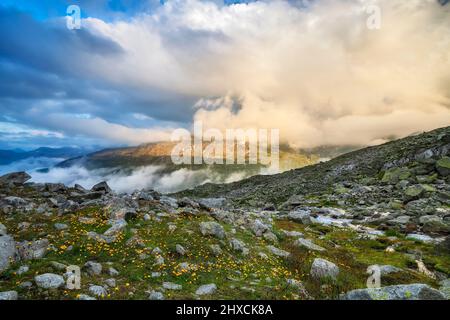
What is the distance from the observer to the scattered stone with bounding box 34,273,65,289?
40.8 ft

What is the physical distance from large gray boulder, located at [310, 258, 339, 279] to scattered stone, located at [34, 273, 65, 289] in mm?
12507

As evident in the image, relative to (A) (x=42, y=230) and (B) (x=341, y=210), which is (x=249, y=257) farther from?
(B) (x=341, y=210)

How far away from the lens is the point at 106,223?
22.2 m

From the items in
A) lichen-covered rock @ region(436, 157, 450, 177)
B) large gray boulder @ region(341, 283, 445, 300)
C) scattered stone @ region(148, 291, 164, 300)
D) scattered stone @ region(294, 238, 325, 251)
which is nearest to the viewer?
large gray boulder @ region(341, 283, 445, 300)

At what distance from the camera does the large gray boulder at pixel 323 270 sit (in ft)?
58.0

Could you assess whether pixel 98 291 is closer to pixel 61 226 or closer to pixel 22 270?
pixel 22 270

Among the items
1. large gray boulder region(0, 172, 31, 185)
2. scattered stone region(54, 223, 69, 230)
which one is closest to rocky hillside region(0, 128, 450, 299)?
scattered stone region(54, 223, 69, 230)

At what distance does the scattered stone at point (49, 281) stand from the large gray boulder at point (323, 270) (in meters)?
12.5

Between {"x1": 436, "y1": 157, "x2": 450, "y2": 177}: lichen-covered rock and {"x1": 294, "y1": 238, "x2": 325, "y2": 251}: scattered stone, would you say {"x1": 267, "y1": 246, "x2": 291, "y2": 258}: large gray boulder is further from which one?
{"x1": 436, "y1": 157, "x2": 450, "y2": 177}: lichen-covered rock

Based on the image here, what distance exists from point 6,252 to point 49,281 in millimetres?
4634

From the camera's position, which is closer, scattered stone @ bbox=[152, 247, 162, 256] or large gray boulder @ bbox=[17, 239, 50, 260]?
large gray boulder @ bbox=[17, 239, 50, 260]

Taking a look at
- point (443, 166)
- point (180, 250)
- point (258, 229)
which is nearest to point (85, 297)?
Answer: point (180, 250)

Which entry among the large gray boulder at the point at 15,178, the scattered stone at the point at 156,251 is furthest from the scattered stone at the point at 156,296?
the large gray boulder at the point at 15,178

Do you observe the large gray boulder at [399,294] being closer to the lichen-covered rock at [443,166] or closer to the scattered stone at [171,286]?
the scattered stone at [171,286]
